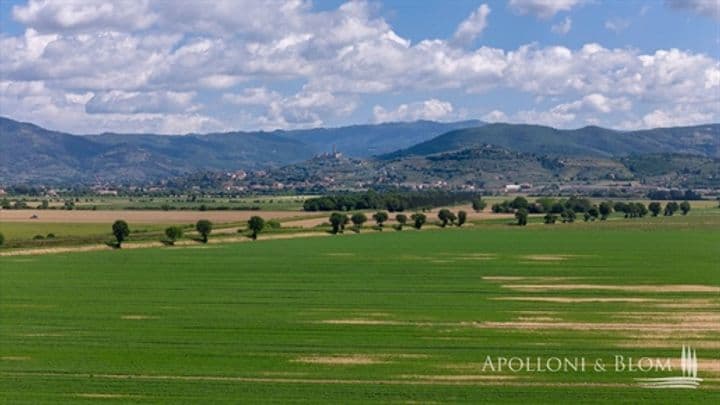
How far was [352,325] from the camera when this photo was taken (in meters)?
57.5

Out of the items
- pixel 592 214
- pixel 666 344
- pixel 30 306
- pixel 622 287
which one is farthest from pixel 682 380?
pixel 592 214

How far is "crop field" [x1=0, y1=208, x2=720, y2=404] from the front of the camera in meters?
41.6

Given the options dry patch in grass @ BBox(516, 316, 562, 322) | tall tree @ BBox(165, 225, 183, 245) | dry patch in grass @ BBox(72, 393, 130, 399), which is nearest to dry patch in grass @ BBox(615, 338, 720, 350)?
dry patch in grass @ BBox(516, 316, 562, 322)

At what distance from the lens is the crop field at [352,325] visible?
41.6 m

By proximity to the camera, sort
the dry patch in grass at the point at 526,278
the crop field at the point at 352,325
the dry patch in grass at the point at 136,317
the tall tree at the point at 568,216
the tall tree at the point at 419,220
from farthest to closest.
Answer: the tall tree at the point at 568,216
the tall tree at the point at 419,220
the dry patch in grass at the point at 526,278
the dry patch in grass at the point at 136,317
the crop field at the point at 352,325

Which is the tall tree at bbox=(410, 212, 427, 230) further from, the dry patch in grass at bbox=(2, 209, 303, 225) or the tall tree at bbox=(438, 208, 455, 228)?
the dry patch in grass at bbox=(2, 209, 303, 225)

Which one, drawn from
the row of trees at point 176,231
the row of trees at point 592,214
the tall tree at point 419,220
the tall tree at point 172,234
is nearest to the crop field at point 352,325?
the row of trees at point 176,231

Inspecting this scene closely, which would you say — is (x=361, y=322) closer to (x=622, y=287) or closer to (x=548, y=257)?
(x=622, y=287)

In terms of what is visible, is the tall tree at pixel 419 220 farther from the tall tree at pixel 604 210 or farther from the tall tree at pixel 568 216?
the tall tree at pixel 604 210

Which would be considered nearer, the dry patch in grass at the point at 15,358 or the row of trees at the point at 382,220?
the dry patch in grass at the point at 15,358

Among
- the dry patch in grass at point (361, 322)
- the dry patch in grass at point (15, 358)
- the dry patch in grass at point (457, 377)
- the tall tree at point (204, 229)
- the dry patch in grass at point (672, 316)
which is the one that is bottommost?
the dry patch in grass at point (15, 358)

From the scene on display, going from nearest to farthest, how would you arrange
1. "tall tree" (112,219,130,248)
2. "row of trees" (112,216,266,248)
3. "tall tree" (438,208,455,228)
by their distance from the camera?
"tall tree" (112,219,130,248), "row of trees" (112,216,266,248), "tall tree" (438,208,455,228)

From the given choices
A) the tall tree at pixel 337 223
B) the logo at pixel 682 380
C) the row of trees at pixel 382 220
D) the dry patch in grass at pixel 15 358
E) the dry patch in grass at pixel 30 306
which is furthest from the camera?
the row of trees at pixel 382 220

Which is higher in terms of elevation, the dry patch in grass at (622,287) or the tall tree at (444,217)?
the tall tree at (444,217)
